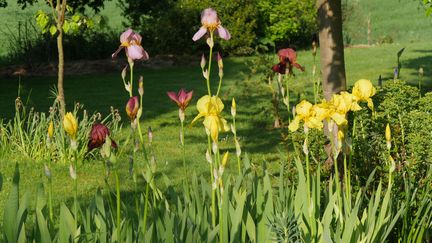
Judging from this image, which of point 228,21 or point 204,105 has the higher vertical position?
point 228,21

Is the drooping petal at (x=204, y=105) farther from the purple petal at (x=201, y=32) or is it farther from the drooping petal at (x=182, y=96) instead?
the purple petal at (x=201, y=32)

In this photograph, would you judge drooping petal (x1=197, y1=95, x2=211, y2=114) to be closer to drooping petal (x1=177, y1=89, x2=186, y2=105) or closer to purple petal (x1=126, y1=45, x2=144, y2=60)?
drooping petal (x1=177, y1=89, x2=186, y2=105)

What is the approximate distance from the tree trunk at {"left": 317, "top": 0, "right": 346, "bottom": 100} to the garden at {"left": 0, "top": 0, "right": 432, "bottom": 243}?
1 centimetres

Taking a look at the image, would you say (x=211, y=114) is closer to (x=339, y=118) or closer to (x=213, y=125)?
(x=213, y=125)

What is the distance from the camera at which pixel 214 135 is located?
302 centimetres

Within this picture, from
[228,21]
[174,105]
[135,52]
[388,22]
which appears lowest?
[174,105]

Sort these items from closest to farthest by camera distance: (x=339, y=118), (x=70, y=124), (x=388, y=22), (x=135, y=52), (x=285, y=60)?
1. (x=70, y=124)
2. (x=339, y=118)
3. (x=135, y=52)
4. (x=285, y=60)
5. (x=388, y=22)

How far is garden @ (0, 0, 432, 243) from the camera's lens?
3.30m

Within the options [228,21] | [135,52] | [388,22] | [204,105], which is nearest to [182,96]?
[204,105]

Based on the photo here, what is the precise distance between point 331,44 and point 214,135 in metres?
3.74

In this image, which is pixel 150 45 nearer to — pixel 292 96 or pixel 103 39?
pixel 103 39

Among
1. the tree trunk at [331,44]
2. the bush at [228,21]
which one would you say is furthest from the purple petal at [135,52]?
the bush at [228,21]

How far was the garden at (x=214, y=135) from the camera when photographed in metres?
3.30

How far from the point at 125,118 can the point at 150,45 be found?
8.69 m
